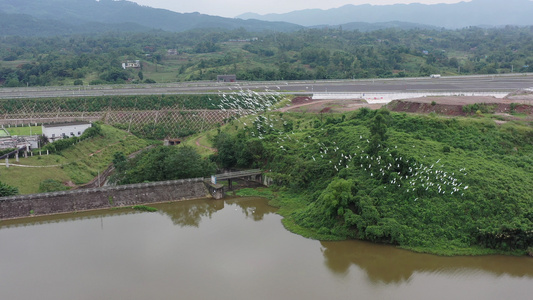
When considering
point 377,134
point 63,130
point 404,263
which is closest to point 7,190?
point 63,130

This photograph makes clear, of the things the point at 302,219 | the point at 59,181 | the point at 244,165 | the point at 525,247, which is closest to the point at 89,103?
the point at 59,181

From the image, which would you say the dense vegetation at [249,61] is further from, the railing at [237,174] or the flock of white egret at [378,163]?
the railing at [237,174]

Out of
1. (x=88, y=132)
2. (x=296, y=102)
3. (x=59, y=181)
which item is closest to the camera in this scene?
(x=59, y=181)

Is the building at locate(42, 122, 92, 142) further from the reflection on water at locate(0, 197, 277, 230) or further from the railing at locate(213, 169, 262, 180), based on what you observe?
the railing at locate(213, 169, 262, 180)

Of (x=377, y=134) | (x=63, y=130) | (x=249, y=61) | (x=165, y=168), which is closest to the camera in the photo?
(x=377, y=134)

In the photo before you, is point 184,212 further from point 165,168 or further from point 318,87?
point 318,87

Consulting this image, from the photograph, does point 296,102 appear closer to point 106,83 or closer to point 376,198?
point 376,198

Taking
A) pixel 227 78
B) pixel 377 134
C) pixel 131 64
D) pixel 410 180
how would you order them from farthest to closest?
pixel 131 64 → pixel 227 78 → pixel 377 134 → pixel 410 180
